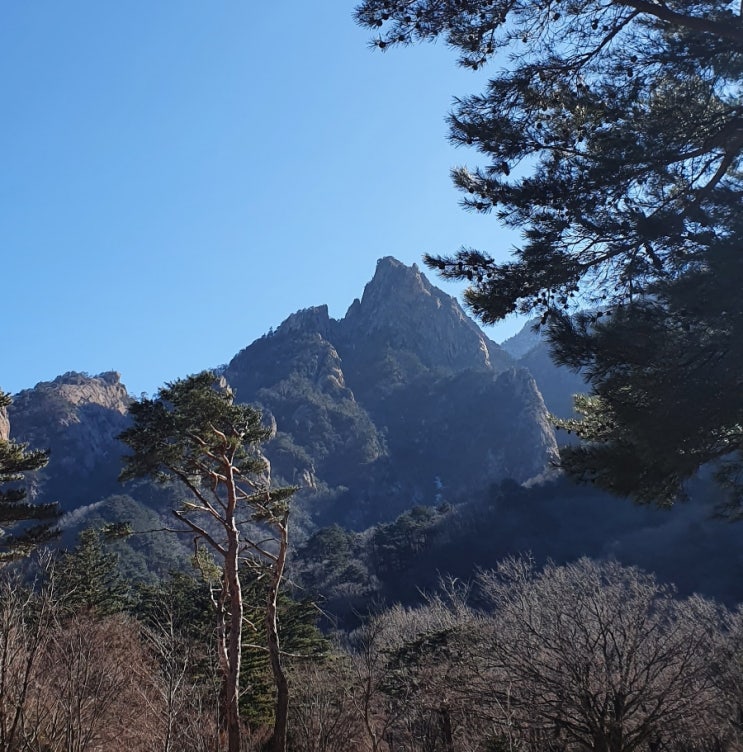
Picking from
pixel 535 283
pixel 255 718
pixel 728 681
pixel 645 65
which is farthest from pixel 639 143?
pixel 255 718

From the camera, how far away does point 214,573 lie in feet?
40.4

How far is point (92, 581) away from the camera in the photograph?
1050 inches

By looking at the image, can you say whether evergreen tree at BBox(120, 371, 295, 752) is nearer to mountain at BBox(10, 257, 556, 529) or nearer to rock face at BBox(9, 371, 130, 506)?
mountain at BBox(10, 257, 556, 529)

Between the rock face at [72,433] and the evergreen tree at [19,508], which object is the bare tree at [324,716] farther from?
the rock face at [72,433]

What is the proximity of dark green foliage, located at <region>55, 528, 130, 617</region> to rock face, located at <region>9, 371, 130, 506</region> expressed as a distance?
243 feet

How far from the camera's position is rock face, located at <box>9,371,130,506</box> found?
101 m

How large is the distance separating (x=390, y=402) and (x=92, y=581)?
368ft

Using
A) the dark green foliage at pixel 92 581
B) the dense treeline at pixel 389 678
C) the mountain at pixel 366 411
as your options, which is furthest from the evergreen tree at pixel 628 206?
the mountain at pixel 366 411

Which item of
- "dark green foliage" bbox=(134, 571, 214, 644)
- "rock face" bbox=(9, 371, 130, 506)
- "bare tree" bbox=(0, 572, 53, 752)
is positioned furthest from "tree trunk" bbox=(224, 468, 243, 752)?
"rock face" bbox=(9, 371, 130, 506)

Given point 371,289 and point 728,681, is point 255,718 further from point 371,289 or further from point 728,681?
point 371,289

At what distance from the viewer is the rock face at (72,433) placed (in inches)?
3971

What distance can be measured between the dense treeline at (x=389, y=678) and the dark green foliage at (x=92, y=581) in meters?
0.10

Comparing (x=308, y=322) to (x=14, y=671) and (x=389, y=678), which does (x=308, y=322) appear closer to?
(x=389, y=678)

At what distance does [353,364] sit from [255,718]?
12989 centimetres
